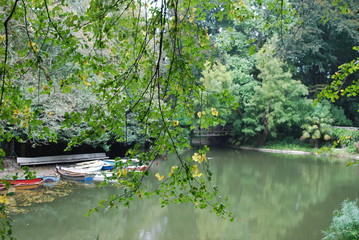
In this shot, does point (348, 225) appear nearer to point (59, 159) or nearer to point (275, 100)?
point (59, 159)

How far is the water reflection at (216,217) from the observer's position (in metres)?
6.34

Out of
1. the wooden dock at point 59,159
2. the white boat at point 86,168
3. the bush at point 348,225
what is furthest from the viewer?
the wooden dock at point 59,159

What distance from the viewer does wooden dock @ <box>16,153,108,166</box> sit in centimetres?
1040

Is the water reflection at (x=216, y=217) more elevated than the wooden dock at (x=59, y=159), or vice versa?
the wooden dock at (x=59, y=159)

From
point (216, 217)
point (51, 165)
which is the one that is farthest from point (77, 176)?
point (216, 217)

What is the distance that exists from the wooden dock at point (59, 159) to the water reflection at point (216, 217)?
240 centimetres

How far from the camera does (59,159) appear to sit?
450 inches

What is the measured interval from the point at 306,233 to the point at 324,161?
9.46 m

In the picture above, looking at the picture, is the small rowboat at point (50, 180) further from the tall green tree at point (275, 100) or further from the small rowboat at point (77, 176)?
the tall green tree at point (275, 100)

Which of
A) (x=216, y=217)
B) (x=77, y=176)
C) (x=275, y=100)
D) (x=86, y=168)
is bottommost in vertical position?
(x=216, y=217)

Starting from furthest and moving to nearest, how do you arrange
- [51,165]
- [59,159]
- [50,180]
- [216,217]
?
[59,159], [51,165], [50,180], [216,217]

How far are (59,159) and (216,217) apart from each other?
6352 millimetres

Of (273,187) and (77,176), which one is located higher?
(77,176)

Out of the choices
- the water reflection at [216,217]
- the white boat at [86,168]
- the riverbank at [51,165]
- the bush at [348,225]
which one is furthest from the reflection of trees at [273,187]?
the white boat at [86,168]
